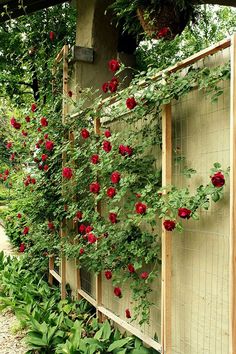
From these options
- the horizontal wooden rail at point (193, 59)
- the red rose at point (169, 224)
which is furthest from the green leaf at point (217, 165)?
the horizontal wooden rail at point (193, 59)

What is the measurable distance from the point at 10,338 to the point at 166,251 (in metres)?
1.95

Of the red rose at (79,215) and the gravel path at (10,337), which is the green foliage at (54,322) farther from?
the red rose at (79,215)

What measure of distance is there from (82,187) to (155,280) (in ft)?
3.89

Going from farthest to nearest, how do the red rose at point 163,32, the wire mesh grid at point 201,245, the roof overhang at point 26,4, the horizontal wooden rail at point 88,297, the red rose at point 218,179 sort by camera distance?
the roof overhang at point 26,4 < the horizontal wooden rail at point 88,297 < the red rose at point 163,32 < the wire mesh grid at point 201,245 < the red rose at point 218,179

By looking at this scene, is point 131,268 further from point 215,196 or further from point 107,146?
point 215,196

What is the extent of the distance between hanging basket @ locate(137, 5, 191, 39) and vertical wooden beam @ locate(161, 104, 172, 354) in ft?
3.20

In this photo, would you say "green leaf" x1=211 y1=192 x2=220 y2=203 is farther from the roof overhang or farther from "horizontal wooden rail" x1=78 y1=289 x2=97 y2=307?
the roof overhang

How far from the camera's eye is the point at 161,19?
304cm

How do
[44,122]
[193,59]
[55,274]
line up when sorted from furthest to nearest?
[55,274]
[44,122]
[193,59]

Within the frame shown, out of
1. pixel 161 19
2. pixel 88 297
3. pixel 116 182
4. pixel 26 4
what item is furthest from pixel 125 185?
pixel 26 4

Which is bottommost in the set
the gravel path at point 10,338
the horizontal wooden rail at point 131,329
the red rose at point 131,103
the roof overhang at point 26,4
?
the gravel path at point 10,338

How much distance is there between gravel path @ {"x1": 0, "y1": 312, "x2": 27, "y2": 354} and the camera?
3.26 meters

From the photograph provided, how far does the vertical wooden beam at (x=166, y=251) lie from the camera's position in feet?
7.30

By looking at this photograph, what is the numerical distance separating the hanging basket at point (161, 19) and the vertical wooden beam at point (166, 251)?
98cm
